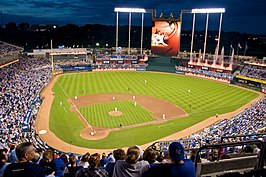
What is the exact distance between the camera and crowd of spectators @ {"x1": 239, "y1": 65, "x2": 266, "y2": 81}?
48.2 meters

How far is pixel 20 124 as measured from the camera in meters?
22.0

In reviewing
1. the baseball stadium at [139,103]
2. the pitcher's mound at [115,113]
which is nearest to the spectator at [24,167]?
the baseball stadium at [139,103]

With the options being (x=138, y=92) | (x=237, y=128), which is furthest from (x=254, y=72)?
(x=237, y=128)

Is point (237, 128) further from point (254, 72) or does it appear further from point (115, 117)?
point (254, 72)

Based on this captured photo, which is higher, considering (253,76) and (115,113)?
(253,76)

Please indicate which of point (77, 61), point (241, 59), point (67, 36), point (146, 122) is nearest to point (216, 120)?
point (146, 122)

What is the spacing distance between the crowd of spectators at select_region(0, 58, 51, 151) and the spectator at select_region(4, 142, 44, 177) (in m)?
5.34

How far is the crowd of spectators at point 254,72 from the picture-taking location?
4823 centimetres

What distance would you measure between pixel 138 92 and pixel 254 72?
92.3ft

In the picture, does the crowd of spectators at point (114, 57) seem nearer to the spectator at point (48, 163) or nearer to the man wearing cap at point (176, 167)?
the spectator at point (48, 163)

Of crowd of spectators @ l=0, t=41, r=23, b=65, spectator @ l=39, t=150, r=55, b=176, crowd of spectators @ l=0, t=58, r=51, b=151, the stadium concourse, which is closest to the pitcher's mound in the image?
the stadium concourse

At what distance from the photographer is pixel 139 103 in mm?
34094

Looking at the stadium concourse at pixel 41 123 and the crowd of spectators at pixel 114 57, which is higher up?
the crowd of spectators at pixel 114 57

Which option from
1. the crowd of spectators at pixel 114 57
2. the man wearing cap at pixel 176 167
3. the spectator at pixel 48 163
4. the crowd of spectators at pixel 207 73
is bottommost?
the crowd of spectators at pixel 207 73
